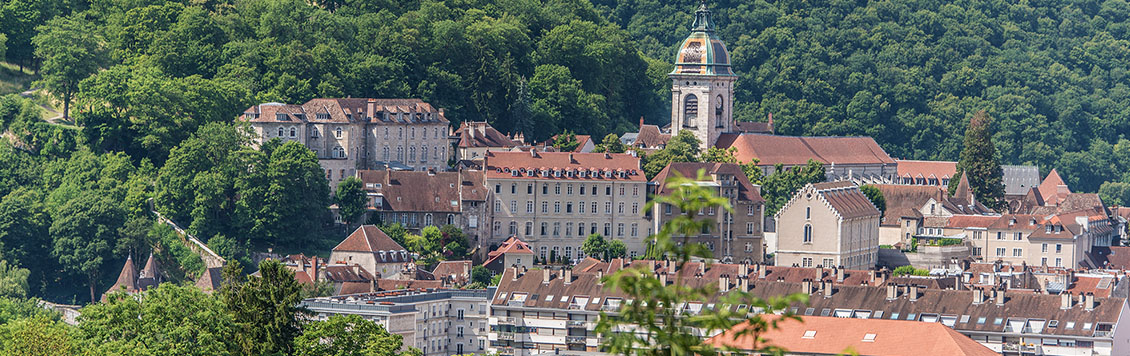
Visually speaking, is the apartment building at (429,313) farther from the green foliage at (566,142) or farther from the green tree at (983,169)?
the green tree at (983,169)

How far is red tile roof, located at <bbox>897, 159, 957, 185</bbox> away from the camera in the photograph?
515 ft

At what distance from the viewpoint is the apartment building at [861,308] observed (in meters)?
86.6

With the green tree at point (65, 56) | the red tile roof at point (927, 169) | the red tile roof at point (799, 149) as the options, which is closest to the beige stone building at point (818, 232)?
the red tile roof at point (799, 149)

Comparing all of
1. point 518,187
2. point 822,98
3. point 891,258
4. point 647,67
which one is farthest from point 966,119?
point 518,187

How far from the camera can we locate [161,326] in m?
72.1

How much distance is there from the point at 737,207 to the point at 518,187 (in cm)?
1180

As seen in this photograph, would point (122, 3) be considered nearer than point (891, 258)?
No

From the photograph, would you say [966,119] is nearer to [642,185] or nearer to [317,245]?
[642,185]

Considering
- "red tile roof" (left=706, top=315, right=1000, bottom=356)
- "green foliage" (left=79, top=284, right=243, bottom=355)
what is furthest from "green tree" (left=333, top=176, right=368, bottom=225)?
"green foliage" (left=79, top=284, right=243, bottom=355)

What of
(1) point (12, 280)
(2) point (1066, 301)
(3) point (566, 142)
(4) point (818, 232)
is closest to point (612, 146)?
(3) point (566, 142)

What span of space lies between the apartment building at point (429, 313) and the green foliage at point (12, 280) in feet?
48.8

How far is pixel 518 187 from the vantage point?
116 meters

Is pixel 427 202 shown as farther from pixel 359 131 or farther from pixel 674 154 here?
pixel 674 154

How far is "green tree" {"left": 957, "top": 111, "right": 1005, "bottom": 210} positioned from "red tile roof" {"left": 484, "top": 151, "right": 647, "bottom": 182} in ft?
112
